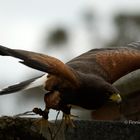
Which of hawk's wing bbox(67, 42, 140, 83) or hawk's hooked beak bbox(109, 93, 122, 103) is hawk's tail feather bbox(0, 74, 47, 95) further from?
hawk's hooked beak bbox(109, 93, 122, 103)

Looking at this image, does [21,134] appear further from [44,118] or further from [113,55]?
[113,55]

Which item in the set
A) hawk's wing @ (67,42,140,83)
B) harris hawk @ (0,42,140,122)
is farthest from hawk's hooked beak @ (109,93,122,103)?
hawk's wing @ (67,42,140,83)

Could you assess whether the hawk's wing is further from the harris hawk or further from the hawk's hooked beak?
the hawk's hooked beak

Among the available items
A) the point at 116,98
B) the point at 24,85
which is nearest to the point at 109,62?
the point at 24,85

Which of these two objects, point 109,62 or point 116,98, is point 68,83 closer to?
point 116,98

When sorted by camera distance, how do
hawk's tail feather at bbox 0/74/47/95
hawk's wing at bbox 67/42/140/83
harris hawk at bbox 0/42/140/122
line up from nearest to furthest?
1. harris hawk at bbox 0/42/140/122
2. hawk's tail feather at bbox 0/74/47/95
3. hawk's wing at bbox 67/42/140/83

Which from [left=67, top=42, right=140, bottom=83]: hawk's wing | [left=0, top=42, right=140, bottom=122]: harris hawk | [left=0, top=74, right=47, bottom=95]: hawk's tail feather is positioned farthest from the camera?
[left=67, top=42, right=140, bottom=83]: hawk's wing

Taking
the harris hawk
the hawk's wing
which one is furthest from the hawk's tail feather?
the hawk's wing

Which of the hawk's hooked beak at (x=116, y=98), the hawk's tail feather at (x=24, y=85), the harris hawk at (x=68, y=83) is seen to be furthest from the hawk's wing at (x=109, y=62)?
the hawk's hooked beak at (x=116, y=98)

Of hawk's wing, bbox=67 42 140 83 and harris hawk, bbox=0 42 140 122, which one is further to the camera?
hawk's wing, bbox=67 42 140 83

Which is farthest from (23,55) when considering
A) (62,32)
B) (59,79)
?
(62,32)

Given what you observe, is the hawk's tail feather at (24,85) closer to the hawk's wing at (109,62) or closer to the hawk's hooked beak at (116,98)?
the hawk's wing at (109,62)
